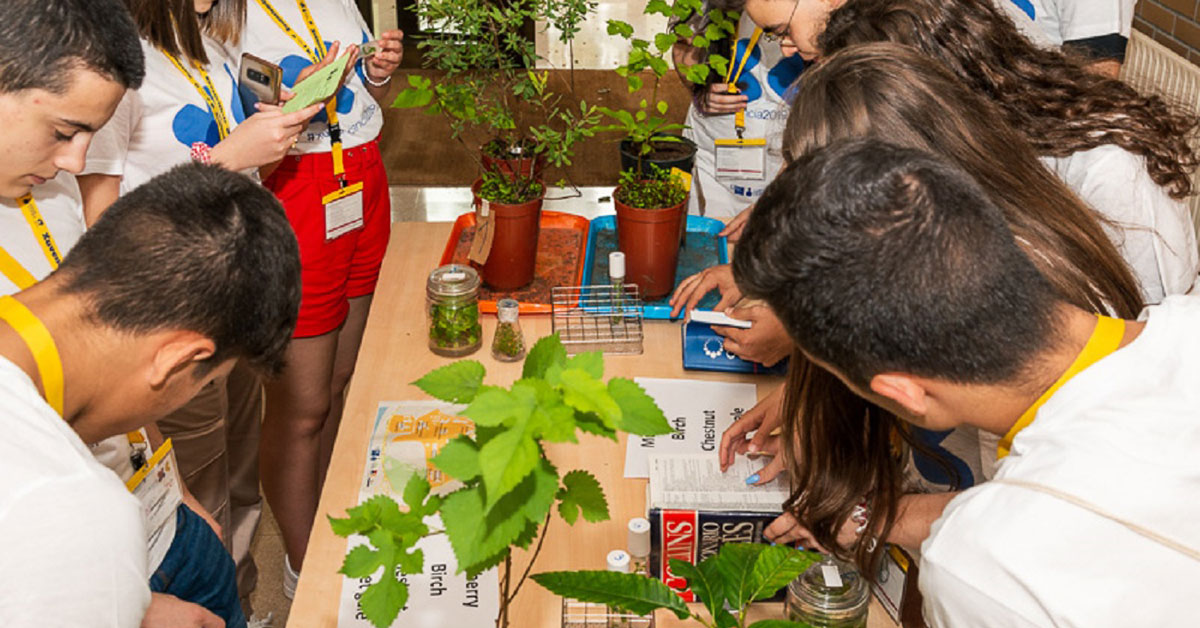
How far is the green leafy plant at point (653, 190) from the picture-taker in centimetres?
223

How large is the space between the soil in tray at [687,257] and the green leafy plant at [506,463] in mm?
1142

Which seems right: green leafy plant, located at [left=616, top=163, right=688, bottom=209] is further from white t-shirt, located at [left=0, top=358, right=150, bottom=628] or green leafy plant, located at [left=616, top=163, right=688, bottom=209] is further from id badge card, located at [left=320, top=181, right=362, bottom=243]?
white t-shirt, located at [left=0, top=358, right=150, bottom=628]

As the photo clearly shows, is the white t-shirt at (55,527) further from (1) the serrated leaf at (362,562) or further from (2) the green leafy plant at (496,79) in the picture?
(2) the green leafy plant at (496,79)

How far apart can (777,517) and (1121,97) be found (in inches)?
35.8

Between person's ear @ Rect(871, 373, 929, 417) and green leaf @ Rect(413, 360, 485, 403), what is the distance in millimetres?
429

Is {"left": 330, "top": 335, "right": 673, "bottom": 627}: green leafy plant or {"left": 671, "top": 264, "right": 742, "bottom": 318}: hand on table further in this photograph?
{"left": 671, "top": 264, "right": 742, "bottom": 318}: hand on table

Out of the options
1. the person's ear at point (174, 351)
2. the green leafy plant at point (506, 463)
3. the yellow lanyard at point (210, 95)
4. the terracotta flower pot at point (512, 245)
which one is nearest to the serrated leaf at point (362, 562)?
the green leafy plant at point (506, 463)

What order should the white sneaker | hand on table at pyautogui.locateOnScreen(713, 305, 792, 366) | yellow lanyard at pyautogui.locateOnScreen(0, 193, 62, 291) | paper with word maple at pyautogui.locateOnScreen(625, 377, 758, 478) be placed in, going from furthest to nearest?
1. the white sneaker
2. hand on table at pyautogui.locateOnScreen(713, 305, 792, 366)
3. paper with word maple at pyautogui.locateOnScreen(625, 377, 758, 478)
4. yellow lanyard at pyautogui.locateOnScreen(0, 193, 62, 291)

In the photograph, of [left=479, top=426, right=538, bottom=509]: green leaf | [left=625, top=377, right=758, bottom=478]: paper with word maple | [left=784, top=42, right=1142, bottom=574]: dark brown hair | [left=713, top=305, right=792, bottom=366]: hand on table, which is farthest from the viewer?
[left=713, top=305, right=792, bottom=366]: hand on table

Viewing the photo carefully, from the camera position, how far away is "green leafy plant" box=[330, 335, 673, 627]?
938 millimetres

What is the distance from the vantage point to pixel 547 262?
2.39m

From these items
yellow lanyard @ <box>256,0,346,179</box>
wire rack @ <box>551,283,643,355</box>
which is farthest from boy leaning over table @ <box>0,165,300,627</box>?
yellow lanyard @ <box>256,0,346,179</box>

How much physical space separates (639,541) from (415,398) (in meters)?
0.64

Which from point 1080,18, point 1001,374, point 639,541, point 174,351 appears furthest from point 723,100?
point 174,351
